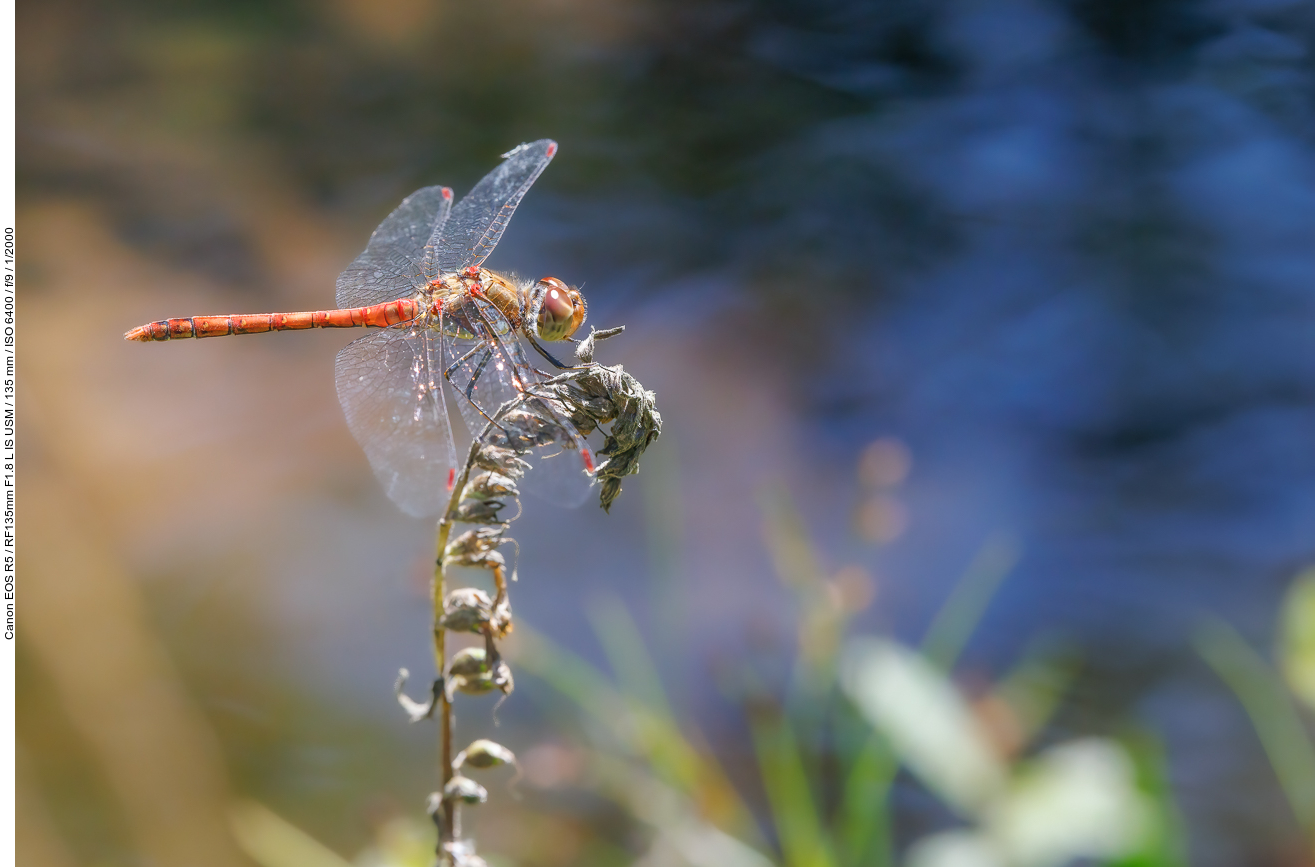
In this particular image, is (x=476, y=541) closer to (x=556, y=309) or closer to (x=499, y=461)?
(x=499, y=461)

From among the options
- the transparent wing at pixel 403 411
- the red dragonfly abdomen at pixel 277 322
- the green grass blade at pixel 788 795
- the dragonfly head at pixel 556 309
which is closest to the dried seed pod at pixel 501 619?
the transparent wing at pixel 403 411

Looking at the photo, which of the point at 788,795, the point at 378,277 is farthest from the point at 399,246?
the point at 788,795

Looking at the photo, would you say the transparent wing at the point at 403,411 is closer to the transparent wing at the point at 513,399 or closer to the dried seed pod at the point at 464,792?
the transparent wing at the point at 513,399

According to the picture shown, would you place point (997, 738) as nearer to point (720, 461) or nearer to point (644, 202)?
point (720, 461)

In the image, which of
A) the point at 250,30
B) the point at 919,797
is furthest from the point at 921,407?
the point at 250,30

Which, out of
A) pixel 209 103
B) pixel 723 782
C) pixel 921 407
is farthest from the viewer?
pixel 921 407

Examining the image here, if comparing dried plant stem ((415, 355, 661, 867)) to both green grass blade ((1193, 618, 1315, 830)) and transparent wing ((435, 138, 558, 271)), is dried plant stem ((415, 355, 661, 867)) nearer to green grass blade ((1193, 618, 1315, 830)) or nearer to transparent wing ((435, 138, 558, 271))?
transparent wing ((435, 138, 558, 271))
